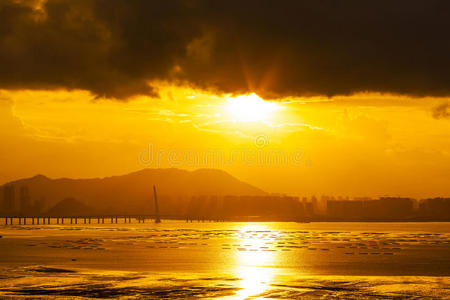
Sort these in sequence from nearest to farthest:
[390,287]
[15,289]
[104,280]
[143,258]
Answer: [15,289] < [390,287] < [104,280] < [143,258]

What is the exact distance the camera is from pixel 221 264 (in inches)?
2662

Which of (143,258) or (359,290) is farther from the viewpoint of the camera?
(143,258)

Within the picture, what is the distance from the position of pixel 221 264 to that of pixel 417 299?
107ft

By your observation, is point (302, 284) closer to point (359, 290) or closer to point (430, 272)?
point (359, 290)

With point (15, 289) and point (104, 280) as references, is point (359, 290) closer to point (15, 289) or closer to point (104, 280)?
point (104, 280)

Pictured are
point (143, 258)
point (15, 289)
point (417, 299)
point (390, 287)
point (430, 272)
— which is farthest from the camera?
point (143, 258)

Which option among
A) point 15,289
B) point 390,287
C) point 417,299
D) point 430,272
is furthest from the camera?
point 430,272

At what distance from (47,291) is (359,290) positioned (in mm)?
19408

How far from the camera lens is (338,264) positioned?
67.8 m

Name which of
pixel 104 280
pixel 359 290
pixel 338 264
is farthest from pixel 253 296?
pixel 338 264

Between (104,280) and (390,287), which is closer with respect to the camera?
(390,287)

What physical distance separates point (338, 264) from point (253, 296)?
3184 cm

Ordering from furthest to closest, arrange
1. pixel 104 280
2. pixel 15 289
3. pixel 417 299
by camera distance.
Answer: pixel 104 280
pixel 15 289
pixel 417 299

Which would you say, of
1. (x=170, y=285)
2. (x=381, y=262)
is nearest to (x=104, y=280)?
(x=170, y=285)
